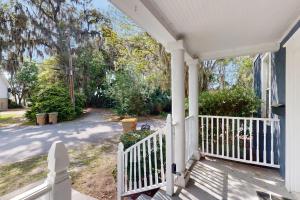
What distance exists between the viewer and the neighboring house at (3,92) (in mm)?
20406

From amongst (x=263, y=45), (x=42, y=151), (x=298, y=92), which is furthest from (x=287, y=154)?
(x=42, y=151)

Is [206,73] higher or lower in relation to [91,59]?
lower

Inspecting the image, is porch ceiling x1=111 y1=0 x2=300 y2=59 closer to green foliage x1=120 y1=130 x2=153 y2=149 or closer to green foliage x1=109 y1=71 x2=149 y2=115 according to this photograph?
green foliage x1=120 y1=130 x2=153 y2=149

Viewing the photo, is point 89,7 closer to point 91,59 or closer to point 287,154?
point 91,59

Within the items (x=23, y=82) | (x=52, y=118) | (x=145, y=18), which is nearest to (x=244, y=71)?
(x=145, y=18)

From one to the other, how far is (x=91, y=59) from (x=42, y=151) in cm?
996

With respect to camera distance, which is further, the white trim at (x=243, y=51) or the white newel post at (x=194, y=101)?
the white newel post at (x=194, y=101)

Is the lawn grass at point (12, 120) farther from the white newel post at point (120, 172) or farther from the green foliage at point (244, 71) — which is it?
the green foliage at point (244, 71)

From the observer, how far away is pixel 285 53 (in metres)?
2.99

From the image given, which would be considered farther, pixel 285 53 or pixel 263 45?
pixel 263 45

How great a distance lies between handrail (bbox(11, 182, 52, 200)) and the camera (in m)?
0.90

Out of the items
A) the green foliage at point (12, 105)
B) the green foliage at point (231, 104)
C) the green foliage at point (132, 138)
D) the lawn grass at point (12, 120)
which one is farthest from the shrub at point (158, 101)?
the green foliage at point (12, 105)

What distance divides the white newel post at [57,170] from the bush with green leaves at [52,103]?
12.0 metres

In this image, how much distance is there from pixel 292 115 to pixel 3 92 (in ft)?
82.6
